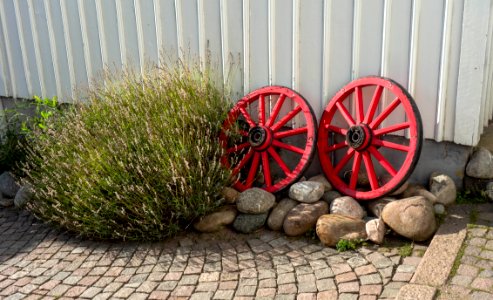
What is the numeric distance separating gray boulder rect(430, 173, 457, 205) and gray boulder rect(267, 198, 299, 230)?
3.76ft

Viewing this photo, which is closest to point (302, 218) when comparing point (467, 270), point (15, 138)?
point (467, 270)

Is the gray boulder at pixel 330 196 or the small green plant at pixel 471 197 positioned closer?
the small green plant at pixel 471 197

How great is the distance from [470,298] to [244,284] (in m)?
1.44

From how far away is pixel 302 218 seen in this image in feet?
14.4

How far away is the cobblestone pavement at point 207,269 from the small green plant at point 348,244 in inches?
2.2

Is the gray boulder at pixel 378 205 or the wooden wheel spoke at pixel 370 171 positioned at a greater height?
the wooden wheel spoke at pixel 370 171

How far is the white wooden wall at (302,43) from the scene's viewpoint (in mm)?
4336

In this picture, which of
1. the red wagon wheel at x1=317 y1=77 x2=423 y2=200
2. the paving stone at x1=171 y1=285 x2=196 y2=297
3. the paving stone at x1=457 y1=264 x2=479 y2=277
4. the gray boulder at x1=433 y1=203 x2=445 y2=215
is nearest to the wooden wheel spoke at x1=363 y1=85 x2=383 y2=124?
the red wagon wheel at x1=317 y1=77 x2=423 y2=200

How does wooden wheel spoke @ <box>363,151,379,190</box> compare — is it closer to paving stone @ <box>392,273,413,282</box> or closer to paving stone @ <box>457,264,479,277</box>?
paving stone @ <box>392,273,413,282</box>

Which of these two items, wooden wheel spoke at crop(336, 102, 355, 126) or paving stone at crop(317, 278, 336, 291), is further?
wooden wheel spoke at crop(336, 102, 355, 126)

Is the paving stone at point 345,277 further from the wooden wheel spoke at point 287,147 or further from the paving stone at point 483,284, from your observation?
the wooden wheel spoke at point 287,147

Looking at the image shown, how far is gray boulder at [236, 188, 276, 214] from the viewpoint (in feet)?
15.0

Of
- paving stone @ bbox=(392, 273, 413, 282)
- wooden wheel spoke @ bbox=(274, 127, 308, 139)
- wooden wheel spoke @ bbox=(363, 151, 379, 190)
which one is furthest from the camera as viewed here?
wooden wheel spoke @ bbox=(274, 127, 308, 139)

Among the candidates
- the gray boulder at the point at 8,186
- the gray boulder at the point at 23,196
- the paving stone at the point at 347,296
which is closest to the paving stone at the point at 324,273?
the paving stone at the point at 347,296
